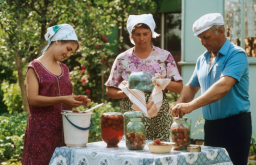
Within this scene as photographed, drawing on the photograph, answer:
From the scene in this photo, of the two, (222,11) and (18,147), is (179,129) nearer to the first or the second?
(18,147)

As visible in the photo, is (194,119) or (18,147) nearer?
(18,147)

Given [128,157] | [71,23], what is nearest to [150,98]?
[128,157]

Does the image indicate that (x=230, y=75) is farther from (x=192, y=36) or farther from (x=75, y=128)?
(x=192, y=36)

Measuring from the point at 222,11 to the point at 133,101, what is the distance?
11.9 feet

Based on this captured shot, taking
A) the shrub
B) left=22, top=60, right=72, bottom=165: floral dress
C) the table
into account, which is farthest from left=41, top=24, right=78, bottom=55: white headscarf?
the shrub

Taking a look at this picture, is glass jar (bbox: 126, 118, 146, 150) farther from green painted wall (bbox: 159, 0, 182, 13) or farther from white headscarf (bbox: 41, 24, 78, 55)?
green painted wall (bbox: 159, 0, 182, 13)

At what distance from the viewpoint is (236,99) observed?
3000 mm

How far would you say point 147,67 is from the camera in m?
3.43

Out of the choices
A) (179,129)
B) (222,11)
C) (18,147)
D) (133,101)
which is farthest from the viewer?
(222,11)

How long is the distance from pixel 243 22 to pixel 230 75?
12.0ft

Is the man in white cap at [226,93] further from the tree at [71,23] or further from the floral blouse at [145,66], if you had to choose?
the tree at [71,23]

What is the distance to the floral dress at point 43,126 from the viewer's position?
301 centimetres

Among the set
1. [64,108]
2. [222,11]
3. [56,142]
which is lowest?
[56,142]

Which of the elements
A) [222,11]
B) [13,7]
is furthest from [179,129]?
[13,7]
